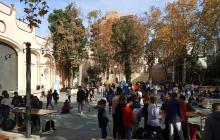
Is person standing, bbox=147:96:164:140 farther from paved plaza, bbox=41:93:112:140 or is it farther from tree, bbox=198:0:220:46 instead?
tree, bbox=198:0:220:46

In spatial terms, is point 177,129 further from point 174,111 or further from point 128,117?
point 128,117

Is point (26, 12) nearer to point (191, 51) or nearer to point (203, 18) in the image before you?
point (203, 18)

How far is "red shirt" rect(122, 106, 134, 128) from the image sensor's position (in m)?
13.5

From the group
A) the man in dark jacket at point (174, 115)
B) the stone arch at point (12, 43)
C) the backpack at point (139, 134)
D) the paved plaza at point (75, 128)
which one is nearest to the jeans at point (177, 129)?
the man in dark jacket at point (174, 115)

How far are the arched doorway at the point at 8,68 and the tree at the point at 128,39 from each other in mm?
21124

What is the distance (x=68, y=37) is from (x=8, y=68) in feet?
39.6

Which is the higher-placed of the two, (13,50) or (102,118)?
(13,50)

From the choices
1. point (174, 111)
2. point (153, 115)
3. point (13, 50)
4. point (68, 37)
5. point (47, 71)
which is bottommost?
point (153, 115)

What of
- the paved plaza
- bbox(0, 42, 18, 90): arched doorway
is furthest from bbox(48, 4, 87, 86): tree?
the paved plaza

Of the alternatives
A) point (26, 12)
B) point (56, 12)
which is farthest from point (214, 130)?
point (56, 12)

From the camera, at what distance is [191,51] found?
192 feet

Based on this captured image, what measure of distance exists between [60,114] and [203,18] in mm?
31033

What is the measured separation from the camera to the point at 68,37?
53688 millimetres

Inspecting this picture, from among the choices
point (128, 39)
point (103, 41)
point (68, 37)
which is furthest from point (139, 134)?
point (103, 41)
